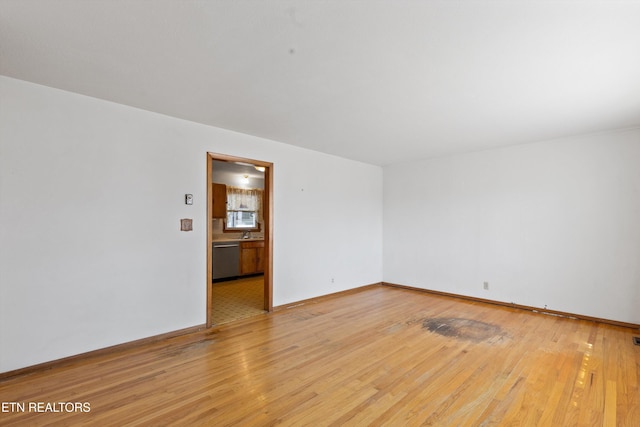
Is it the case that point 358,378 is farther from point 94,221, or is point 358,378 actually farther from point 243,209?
point 243,209

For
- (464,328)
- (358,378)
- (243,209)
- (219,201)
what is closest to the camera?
(358,378)

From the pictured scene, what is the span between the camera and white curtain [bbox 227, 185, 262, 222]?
7288mm

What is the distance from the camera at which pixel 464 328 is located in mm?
3725

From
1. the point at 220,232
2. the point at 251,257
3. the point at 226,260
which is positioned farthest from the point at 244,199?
the point at 226,260

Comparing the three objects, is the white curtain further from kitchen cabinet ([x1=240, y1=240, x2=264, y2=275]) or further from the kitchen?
kitchen cabinet ([x1=240, y1=240, x2=264, y2=275])

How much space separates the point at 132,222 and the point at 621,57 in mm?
4419

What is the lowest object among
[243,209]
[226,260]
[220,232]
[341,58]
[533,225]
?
[226,260]

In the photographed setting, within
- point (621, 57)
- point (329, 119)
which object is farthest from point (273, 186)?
point (621, 57)

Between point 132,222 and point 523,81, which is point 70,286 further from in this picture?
point 523,81

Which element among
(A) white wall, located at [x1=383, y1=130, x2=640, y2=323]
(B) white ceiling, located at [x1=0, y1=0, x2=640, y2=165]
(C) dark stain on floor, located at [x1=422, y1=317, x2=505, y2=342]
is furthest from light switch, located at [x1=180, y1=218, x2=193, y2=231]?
(A) white wall, located at [x1=383, y1=130, x2=640, y2=323]

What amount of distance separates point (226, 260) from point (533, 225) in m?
5.66

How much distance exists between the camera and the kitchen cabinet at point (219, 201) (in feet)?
22.4

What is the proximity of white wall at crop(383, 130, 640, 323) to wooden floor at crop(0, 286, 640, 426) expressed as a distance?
25.8 inches

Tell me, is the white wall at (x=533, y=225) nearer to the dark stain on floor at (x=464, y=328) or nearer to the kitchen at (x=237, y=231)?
the dark stain on floor at (x=464, y=328)
